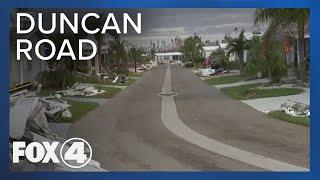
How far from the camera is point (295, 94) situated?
4949 millimetres

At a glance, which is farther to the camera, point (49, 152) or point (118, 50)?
point (118, 50)

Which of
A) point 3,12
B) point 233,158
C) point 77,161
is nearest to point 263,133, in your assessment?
point 233,158

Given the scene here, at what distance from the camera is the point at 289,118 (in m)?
4.96

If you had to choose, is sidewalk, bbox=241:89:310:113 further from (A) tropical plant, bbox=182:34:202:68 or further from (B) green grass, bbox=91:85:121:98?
(B) green grass, bbox=91:85:121:98

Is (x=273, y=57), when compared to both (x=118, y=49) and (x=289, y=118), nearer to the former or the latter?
(x=289, y=118)

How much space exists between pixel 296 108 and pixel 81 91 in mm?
1752

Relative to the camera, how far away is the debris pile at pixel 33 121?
4.83 metres

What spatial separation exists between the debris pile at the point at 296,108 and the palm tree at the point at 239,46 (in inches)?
18.6

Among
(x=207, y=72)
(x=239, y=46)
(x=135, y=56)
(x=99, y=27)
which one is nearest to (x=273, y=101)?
(x=239, y=46)

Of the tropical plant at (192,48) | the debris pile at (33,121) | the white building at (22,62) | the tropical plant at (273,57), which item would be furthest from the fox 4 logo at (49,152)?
the tropical plant at (273,57)

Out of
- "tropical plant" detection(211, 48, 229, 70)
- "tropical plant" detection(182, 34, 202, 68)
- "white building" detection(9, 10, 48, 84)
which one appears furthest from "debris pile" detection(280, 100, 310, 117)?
"white building" detection(9, 10, 48, 84)

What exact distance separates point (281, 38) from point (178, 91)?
956 mm

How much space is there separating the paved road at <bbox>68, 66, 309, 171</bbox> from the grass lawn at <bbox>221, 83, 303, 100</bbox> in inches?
2.7

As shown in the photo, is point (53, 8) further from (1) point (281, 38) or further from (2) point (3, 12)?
(1) point (281, 38)
